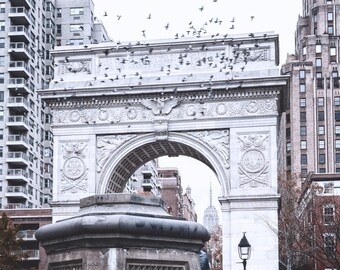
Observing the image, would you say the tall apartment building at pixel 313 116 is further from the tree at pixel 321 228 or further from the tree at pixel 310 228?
the tree at pixel 321 228

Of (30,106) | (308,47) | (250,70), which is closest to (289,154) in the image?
(308,47)

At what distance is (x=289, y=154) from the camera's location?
110312mm

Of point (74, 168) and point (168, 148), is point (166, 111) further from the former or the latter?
point (74, 168)

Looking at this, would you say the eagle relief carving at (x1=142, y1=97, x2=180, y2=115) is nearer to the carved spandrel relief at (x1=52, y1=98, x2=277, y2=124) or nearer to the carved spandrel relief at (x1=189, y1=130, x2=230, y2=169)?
the carved spandrel relief at (x1=52, y1=98, x2=277, y2=124)

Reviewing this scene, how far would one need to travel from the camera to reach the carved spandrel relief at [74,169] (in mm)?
42906

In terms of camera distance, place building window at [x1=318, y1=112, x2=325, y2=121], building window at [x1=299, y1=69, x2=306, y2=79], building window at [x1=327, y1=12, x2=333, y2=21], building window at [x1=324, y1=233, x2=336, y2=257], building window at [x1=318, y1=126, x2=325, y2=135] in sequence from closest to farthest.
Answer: building window at [x1=324, y1=233, x2=336, y2=257] < building window at [x1=318, y1=126, x2=325, y2=135] < building window at [x1=318, y1=112, x2=325, y2=121] < building window at [x1=299, y1=69, x2=306, y2=79] < building window at [x1=327, y1=12, x2=333, y2=21]

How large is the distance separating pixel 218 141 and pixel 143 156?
511 centimetres

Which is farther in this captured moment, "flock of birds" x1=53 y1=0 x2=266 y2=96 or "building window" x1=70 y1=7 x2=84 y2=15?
"building window" x1=70 y1=7 x2=84 y2=15

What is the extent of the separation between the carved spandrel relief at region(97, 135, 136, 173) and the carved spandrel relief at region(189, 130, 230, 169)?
3.61 metres

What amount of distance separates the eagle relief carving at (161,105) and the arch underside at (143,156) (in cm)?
155

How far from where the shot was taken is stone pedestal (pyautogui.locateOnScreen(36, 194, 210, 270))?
740 centimetres

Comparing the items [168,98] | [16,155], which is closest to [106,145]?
[168,98]

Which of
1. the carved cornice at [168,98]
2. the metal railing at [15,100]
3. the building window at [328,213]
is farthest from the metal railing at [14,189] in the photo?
the carved cornice at [168,98]

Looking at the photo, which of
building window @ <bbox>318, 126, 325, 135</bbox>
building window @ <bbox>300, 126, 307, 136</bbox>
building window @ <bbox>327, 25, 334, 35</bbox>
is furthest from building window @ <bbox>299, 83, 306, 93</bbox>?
building window @ <bbox>327, 25, 334, 35</bbox>
